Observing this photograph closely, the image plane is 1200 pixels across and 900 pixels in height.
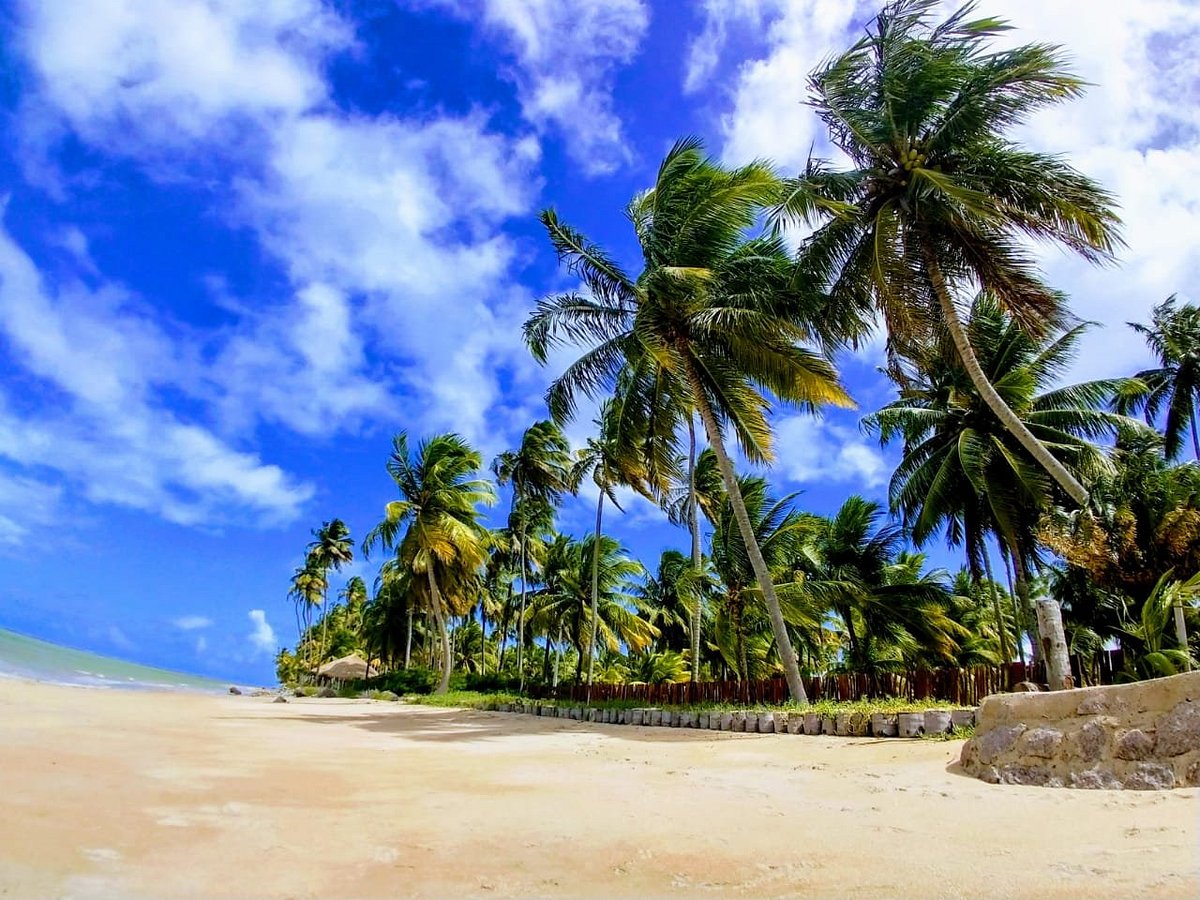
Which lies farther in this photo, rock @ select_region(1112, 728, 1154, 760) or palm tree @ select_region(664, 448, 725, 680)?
palm tree @ select_region(664, 448, 725, 680)

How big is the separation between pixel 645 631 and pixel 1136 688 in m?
26.7

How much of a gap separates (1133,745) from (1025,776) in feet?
2.54

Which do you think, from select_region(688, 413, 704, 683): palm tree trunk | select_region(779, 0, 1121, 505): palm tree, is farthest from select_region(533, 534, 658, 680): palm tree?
select_region(779, 0, 1121, 505): palm tree

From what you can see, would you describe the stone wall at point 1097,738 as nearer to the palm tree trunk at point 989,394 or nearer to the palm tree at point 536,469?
the palm tree trunk at point 989,394

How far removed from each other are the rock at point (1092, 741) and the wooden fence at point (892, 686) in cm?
533

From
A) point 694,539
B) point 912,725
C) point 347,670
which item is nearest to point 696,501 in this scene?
point 694,539

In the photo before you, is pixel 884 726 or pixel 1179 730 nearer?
pixel 1179 730

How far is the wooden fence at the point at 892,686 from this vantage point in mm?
10855

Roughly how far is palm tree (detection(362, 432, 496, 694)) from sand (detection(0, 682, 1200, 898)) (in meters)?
19.9

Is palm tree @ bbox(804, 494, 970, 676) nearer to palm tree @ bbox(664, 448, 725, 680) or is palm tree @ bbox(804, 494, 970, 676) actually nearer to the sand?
palm tree @ bbox(664, 448, 725, 680)

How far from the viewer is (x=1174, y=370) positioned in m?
25.3

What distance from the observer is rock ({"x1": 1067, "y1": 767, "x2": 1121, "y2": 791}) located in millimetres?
5121

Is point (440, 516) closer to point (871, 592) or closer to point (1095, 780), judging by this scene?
point (871, 592)

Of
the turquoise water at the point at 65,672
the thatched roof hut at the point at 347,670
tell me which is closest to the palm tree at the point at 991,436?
the turquoise water at the point at 65,672
